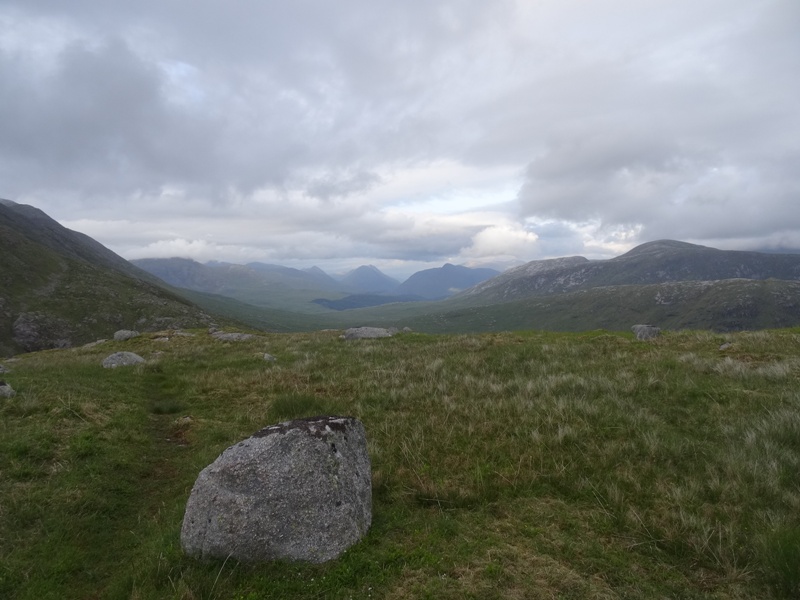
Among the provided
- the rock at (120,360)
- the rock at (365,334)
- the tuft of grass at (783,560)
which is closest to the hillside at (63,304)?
the rock at (120,360)

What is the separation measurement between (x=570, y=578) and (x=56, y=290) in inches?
7580

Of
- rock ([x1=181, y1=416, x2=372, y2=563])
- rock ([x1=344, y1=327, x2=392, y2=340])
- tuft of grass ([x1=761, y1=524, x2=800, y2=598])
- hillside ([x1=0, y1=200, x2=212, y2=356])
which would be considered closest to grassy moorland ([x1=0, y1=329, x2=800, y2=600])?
tuft of grass ([x1=761, y1=524, x2=800, y2=598])

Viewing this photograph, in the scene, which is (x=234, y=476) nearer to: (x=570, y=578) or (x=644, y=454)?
(x=570, y=578)

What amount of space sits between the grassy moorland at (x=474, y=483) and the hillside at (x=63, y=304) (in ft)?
466

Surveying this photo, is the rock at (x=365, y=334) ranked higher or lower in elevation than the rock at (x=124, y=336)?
higher

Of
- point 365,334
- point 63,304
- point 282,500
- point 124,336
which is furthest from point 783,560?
point 63,304

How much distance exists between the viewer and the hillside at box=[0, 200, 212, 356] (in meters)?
124

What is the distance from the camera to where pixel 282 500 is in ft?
21.1

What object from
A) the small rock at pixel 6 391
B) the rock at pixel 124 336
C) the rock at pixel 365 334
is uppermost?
the small rock at pixel 6 391

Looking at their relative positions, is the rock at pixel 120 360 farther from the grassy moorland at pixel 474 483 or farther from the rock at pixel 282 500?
the rock at pixel 282 500

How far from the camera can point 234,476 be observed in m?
6.68

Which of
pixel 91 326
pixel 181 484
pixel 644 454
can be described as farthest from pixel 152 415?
pixel 91 326

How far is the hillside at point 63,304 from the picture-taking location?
124m

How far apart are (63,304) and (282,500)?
17713 cm
